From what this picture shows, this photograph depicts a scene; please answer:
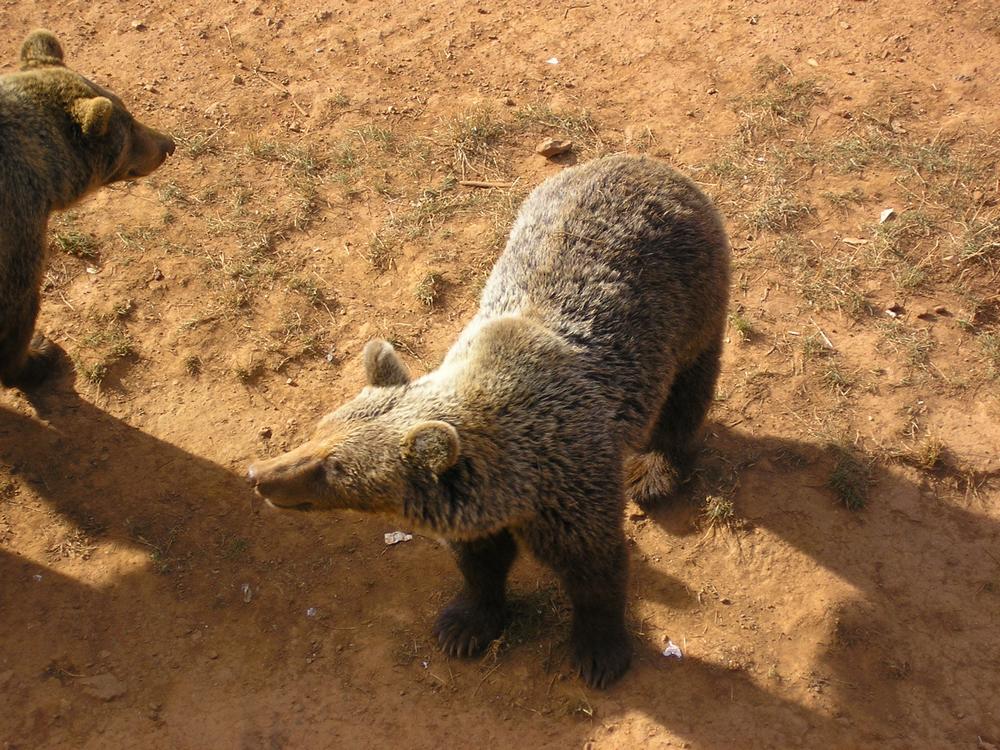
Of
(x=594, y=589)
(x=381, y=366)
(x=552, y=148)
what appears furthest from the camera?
(x=552, y=148)

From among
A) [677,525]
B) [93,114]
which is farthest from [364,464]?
[93,114]

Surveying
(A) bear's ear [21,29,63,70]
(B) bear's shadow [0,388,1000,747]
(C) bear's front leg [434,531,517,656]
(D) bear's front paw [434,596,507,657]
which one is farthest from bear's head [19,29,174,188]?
(D) bear's front paw [434,596,507,657]

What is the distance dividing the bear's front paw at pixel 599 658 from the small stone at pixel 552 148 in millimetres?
5347

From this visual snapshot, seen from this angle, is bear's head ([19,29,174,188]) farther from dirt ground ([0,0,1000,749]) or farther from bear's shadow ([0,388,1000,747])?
bear's shadow ([0,388,1000,747])

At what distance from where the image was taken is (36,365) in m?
6.99

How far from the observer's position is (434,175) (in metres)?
8.81

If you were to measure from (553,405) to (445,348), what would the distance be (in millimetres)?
2774

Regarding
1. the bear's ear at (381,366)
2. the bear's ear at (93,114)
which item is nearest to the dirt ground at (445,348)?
the bear's ear at (93,114)

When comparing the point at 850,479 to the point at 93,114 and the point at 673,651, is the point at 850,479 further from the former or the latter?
the point at 93,114

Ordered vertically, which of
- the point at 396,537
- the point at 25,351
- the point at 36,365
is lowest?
the point at 396,537

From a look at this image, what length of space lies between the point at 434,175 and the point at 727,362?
3682mm

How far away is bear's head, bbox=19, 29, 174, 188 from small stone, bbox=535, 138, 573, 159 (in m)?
3.68

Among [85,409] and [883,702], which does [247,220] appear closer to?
[85,409]

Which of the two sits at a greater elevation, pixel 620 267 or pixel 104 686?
pixel 620 267
